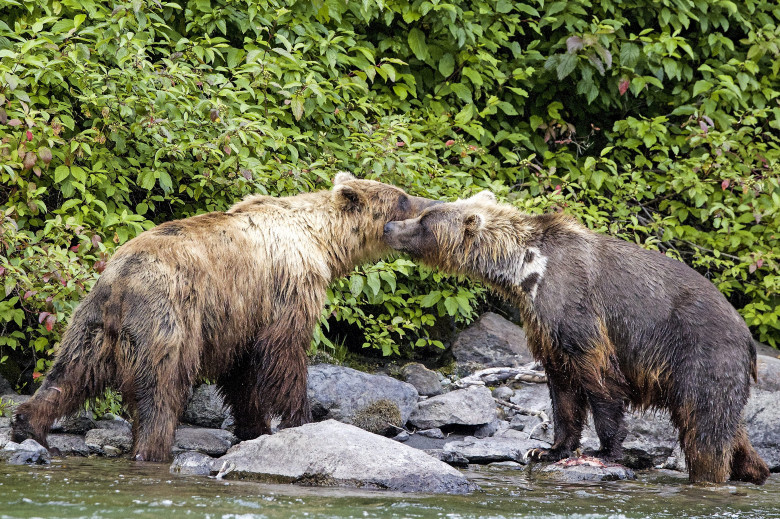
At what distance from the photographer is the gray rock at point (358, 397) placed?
7262 mm

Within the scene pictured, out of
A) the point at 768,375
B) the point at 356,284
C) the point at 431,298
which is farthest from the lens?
the point at 431,298

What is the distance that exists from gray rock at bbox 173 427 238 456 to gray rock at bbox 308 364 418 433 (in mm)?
835

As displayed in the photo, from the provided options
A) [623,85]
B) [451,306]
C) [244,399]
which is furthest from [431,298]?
[623,85]

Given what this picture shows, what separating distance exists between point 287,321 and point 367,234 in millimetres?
1069

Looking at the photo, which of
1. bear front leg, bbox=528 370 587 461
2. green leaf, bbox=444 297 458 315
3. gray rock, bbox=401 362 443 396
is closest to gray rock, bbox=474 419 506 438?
bear front leg, bbox=528 370 587 461

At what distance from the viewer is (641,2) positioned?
10828 millimetres

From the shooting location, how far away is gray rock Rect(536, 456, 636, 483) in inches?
234

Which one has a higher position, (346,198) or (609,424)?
(346,198)

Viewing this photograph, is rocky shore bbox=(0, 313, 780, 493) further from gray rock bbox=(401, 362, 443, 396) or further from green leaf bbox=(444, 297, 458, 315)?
green leaf bbox=(444, 297, 458, 315)

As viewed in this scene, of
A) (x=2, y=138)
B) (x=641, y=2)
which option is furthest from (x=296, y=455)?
(x=641, y=2)

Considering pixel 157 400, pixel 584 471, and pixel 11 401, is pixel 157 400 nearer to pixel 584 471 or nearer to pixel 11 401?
pixel 11 401

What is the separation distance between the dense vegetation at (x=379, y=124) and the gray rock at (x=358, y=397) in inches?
28.5

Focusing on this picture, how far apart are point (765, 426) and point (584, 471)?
2.10m

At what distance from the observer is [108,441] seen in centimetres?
637
